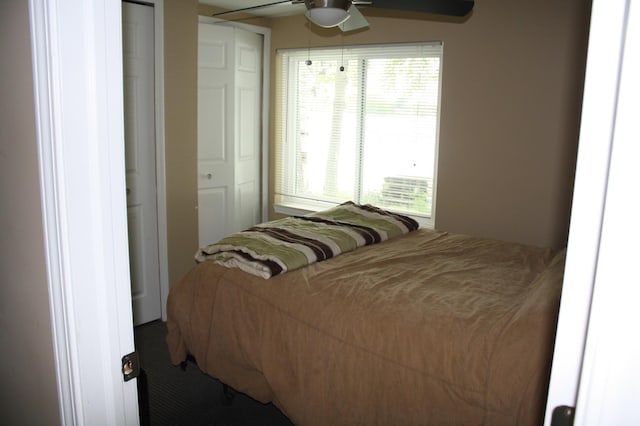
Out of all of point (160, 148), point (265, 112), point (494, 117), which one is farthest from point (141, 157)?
point (494, 117)

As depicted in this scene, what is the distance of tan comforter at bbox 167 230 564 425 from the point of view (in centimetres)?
181

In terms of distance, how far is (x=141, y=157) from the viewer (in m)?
3.47

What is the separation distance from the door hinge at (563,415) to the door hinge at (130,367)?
0.88 m

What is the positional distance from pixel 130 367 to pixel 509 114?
3.13 meters

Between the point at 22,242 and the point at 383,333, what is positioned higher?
the point at 22,242

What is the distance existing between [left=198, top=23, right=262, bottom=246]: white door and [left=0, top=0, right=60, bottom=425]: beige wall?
2887 mm

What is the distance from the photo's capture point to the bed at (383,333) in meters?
1.81

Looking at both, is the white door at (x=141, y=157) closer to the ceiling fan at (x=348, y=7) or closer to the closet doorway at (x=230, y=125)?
the closet doorway at (x=230, y=125)

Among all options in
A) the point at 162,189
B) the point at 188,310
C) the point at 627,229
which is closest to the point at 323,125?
the point at 162,189

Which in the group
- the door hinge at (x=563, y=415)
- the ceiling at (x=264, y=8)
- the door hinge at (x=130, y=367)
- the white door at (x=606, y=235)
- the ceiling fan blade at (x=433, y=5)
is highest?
the ceiling at (x=264, y=8)

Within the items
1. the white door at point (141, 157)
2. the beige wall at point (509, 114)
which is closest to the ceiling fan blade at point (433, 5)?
the beige wall at point (509, 114)

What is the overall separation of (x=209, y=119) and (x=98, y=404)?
339 cm

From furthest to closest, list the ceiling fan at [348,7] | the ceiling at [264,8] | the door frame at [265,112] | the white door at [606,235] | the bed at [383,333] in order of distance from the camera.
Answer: the door frame at [265,112] < the ceiling at [264,8] < the ceiling fan at [348,7] < the bed at [383,333] < the white door at [606,235]

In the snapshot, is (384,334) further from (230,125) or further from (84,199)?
(230,125)
